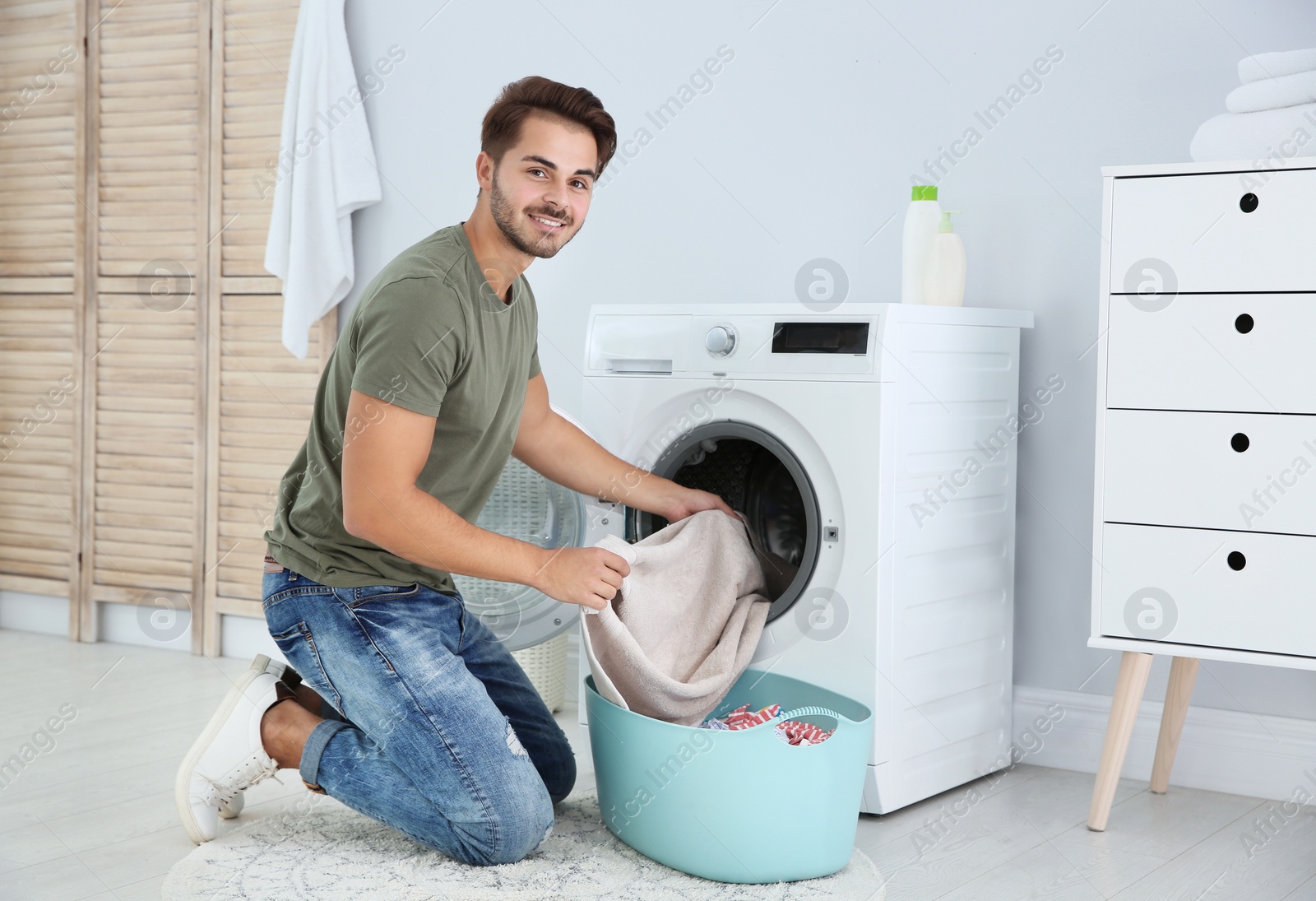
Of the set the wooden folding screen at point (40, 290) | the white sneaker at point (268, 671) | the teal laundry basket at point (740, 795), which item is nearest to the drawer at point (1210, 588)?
the teal laundry basket at point (740, 795)

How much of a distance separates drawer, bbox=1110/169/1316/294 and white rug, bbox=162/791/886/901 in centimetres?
97

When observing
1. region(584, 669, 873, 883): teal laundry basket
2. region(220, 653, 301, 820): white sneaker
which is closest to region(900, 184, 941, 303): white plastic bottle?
region(584, 669, 873, 883): teal laundry basket

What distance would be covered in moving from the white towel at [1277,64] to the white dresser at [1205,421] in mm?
180

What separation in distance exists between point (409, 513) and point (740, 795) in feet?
Result: 1.84

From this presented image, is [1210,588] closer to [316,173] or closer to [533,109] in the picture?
[533,109]

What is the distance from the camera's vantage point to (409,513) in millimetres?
1489

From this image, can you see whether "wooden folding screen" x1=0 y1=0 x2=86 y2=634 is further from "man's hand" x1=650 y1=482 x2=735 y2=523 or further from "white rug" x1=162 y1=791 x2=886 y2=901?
"man's hand" x1=650 y1=482 x2=735 y2=523

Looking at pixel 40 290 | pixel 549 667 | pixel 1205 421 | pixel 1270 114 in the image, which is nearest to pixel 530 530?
pixel 549 667

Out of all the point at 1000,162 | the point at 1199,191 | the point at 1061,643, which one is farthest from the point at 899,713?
the point at 1000,162

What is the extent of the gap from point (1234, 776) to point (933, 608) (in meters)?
0.64

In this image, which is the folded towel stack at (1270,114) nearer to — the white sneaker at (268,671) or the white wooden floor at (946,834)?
the white wooden floor at (946,834)

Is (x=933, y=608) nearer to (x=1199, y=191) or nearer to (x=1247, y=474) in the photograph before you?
(x=1247, y=474)

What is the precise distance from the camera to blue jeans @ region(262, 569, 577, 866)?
156 cm

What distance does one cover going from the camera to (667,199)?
2592 millimetres
